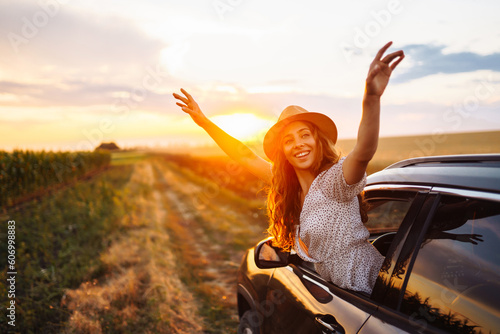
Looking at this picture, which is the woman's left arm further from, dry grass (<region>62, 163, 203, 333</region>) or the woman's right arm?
dry grass (<region>62, 163, 203, 333</region>)

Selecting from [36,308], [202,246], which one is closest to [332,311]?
[36,308]

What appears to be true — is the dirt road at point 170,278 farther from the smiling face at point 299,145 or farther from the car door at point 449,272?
the car door at point 449,272

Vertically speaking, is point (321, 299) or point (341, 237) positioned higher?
point (341, 237)

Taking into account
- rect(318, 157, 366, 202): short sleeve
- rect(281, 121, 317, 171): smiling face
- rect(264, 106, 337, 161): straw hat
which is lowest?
rect(318, 157, 366, 202): short sleeve

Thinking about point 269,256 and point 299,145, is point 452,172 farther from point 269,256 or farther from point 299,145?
point 269,256

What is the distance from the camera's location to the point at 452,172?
1.45 m

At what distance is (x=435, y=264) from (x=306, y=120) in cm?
116

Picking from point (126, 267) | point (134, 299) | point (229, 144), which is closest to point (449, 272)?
point (229, 144)

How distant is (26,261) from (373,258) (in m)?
6.70

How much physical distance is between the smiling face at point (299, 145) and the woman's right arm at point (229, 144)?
0.58 m

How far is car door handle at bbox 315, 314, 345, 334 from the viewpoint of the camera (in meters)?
1.59

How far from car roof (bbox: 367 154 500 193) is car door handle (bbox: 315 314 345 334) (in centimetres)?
74

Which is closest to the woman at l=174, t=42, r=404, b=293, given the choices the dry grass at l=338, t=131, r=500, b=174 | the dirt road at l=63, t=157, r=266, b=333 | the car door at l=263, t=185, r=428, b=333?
the car door at l=263, t=185, r=428, b=333

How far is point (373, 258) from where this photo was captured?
186 cm
